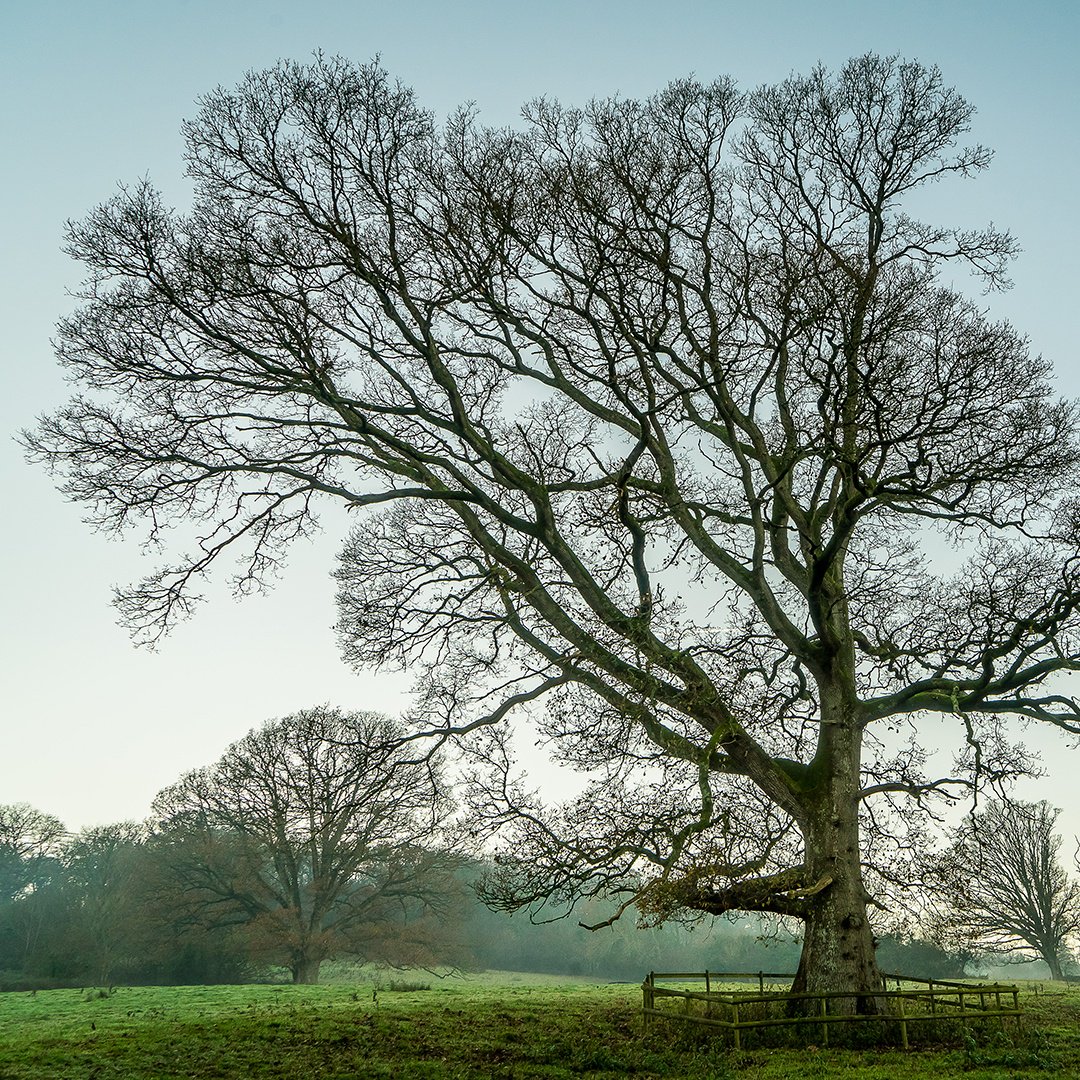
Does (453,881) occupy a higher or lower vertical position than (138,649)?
lower

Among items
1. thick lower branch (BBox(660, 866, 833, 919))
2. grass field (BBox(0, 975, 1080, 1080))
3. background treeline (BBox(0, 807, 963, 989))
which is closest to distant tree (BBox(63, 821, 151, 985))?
background treeline (BBox(0, 807, 963, 989))

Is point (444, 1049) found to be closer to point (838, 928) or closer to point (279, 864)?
point (838, 928)

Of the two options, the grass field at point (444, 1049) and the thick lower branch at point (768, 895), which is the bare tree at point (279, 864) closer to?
the grass field at point (444, 1049)

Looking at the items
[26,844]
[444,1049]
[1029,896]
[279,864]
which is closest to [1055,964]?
[1029,896]

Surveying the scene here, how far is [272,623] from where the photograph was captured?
22703 millimetres

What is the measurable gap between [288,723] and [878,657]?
24.2 m

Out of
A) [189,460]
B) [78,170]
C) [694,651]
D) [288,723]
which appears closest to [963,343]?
[694,651]

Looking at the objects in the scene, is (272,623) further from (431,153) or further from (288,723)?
(431,153)

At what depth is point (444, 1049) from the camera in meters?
11.8

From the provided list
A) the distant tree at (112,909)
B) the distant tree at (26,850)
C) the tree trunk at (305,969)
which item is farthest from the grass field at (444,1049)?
the distant tree at (26,850)

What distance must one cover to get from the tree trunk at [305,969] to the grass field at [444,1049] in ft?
52.6

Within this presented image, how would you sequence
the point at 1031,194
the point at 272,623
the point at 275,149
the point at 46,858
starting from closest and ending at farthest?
1. the point at 275,149
2. the point at 1031,194
3. the point at 272,623
4. the point at 46,858

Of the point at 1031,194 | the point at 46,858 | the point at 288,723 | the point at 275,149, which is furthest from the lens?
the point at 46,858

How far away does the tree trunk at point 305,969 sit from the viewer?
112 ft
